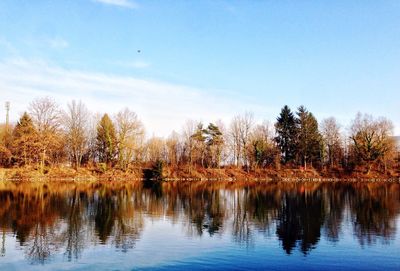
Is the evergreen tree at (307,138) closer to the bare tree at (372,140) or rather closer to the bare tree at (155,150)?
the bare tree at (372,140)

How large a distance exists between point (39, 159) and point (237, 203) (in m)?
43.9

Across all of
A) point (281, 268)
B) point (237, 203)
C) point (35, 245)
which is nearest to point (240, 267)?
point (281, 268)

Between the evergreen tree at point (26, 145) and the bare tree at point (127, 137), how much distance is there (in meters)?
15.6

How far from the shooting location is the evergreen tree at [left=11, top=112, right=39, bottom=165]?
65.4 m

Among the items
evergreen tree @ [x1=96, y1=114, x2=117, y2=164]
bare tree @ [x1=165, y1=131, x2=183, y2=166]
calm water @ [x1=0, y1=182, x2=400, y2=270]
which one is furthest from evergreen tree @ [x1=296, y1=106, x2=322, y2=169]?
calm water @ [x1=0, y1=182, x2=400, y2=270]

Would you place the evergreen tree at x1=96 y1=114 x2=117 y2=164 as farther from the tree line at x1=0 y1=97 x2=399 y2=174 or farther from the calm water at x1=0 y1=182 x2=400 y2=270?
the calm water at x1=0 y1=182 x2=400 y2=270

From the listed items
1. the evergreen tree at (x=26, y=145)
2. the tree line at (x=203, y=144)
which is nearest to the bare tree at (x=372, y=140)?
the tree line at (x=203, y=144)

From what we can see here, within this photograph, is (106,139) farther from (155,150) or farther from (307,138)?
(307,138)

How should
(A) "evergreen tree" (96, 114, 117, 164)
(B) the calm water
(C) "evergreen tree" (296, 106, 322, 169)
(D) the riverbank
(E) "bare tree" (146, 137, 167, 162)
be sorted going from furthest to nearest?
(E) "bare tree" (146, 137, 167, 162) → (C) "evergreen tree" (296, 106, 322, 169) → (A) "evergreen tree" (96, 114, 117, 164) → (D) the riverbank → (B) the calm water

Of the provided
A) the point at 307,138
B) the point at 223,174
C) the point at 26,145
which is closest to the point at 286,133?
the point at 307,138

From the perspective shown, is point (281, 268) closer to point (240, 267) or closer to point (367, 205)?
point (240, 267)

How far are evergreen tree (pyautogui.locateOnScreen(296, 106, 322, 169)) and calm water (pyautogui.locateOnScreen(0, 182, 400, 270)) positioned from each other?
153 ft

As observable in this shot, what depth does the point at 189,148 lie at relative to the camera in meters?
86.4

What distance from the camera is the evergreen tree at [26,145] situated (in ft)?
215
